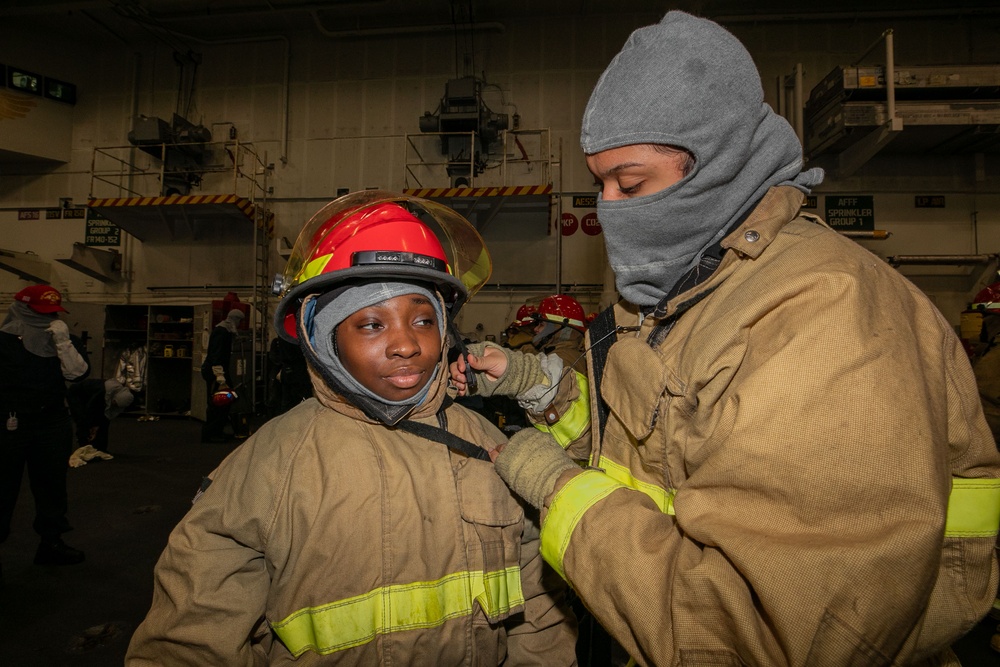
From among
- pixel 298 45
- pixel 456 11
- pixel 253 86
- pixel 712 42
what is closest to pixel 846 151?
pixel 456 11

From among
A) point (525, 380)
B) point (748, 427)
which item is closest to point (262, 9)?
point (525, 380)

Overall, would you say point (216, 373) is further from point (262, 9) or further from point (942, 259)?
point (942, 259)

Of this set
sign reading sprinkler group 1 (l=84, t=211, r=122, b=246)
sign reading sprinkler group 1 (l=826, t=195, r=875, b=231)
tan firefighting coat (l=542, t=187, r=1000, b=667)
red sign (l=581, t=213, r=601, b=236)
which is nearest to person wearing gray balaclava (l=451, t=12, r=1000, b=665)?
tan firefighting coat (l=542, t=187, r=1000, b=667)

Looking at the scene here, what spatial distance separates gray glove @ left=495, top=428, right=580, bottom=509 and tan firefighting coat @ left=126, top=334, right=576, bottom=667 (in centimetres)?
26

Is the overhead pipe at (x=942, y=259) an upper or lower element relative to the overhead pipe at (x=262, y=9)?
lower

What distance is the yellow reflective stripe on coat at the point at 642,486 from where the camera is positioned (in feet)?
3.95

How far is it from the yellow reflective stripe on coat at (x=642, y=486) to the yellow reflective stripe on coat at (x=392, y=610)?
17.7 inches

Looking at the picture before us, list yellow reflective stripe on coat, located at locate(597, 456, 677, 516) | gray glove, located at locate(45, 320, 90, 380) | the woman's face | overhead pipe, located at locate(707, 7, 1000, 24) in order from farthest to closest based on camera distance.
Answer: overhead pipe, located at locate(707, 7, 1000, 24) → gray glove, located at locate(45, 320, 90, 380) → the woman's face → yellow reflective stripe on coat, located at locate(597, 456, 677, 516)

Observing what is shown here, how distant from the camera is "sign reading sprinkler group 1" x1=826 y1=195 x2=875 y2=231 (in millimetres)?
9062

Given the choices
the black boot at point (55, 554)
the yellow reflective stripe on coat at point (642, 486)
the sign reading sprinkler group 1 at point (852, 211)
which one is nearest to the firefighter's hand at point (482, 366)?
the yellow reflective stripe on coat at point (642, 486)

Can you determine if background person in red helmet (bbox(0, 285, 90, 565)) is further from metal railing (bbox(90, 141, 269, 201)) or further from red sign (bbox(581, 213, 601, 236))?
red sign (bbox(581, 213, 601, 236))

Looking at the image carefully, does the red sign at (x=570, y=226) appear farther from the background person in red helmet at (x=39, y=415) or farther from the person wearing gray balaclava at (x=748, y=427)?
the person wearing gray balaclava at (x=748, y=427)

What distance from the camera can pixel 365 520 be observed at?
1.40m

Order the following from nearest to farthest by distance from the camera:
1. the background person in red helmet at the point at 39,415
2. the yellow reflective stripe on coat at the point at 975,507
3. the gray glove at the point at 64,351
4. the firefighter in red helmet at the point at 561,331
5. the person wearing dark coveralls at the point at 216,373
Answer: the yellow reflective stripe on coat at the point at 975,507 → the background person in red helmet at the point at 39,415 → the firefighter in red helmet at the point at 561,331 → the gray glove at the point at 64,351 → the person wearing dark coveralls at the point at 216,373
